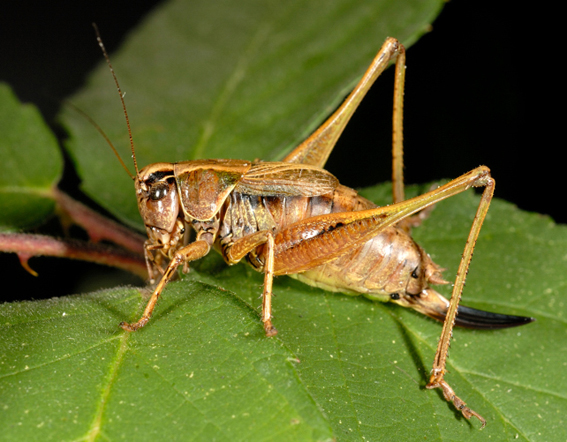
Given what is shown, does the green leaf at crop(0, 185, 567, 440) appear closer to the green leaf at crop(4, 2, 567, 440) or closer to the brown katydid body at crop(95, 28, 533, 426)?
the green leaf at crop(4, 2, 567, 440)

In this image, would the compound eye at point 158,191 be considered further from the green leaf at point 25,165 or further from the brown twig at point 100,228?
the green leaf at point 25,165

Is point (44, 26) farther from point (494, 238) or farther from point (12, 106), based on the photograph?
point (494, 238)

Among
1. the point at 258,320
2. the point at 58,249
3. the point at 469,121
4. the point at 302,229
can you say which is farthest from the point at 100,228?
the point at 469,121

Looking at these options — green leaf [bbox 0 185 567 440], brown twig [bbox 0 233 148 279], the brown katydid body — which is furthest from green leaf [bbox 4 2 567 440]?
brown twig [bbox 0 233 148 279]

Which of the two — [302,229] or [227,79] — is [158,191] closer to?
[302,229]

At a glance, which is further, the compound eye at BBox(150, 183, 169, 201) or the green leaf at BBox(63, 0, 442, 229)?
the green leaf at BBox(63, 0, 442, 229)

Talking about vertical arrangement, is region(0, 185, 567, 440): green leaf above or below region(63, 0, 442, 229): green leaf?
below

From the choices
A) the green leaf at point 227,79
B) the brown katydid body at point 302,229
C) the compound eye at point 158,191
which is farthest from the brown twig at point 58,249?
the green leaf at point 227,79

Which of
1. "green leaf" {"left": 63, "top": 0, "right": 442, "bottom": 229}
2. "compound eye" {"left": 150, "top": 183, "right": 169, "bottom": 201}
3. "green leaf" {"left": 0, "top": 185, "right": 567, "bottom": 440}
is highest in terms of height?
"green leaf" {"left": 63, "top": 0, "right": 442, "bottom": 229}
